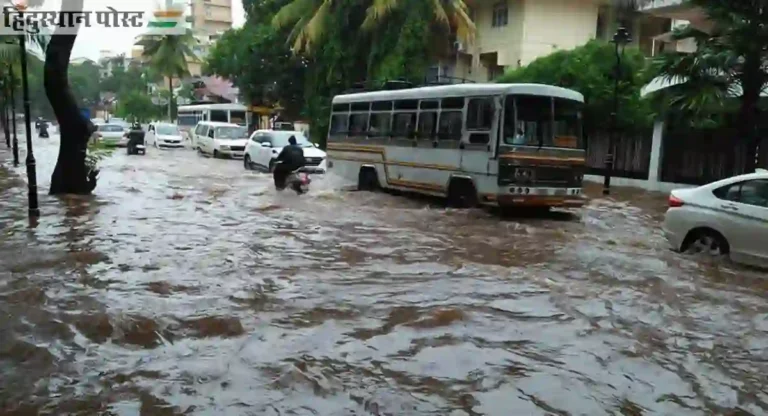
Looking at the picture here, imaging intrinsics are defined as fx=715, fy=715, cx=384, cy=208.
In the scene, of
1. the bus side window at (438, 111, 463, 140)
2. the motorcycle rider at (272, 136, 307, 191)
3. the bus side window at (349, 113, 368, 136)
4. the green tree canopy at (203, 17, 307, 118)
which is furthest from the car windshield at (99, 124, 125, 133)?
the bus side window at (438, 111, 463, 140)

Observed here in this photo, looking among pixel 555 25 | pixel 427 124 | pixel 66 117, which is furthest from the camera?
pixel 555 25

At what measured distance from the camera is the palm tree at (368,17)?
25.8 metres

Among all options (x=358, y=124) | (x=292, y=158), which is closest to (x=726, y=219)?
(x=358, y=124)

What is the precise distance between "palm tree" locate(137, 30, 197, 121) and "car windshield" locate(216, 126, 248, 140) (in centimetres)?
2215

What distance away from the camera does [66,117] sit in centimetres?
1473

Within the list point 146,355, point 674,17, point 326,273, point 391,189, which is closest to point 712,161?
point 674,17

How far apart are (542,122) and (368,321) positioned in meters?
7.57

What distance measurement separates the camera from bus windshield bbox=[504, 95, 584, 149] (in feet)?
42.3

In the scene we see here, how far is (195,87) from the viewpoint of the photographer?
6606 centimetres

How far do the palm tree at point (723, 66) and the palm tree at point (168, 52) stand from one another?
1720 inches

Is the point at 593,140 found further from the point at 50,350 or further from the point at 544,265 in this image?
the point at 50,350

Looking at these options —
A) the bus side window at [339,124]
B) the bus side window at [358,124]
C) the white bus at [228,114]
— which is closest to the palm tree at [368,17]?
the bus side window at [339,124]

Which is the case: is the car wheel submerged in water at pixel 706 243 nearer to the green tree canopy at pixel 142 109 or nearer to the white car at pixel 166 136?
the white car at pixel 166 136

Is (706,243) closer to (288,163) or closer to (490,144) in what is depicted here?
(490,144)
